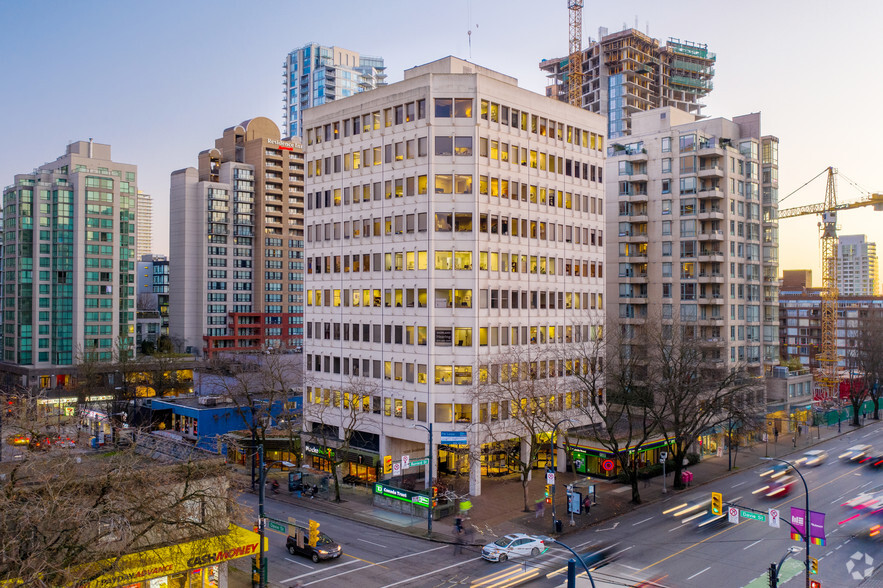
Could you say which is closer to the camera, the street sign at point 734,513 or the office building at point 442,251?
the street sign at point 734,513

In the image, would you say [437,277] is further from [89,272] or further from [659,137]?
[89,272]

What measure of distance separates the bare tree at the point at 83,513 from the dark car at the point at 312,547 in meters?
12.1

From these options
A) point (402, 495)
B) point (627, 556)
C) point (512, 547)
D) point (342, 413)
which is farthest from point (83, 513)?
point (342, 413)

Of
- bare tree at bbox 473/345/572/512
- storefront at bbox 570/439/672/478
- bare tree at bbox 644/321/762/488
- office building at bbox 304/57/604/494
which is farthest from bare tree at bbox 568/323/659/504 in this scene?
bare tree at bbox 473/345/572/512

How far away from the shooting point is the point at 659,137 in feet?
292

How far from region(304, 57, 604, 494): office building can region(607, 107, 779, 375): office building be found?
1606 centimetres

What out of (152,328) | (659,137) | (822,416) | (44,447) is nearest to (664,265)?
(659,137)

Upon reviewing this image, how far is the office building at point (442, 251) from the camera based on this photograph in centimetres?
6312

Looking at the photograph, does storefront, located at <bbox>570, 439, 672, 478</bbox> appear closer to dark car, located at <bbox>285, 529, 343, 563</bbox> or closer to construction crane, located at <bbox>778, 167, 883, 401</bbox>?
dark car, located at <bbox>285, 529, 343, 563</bbox>

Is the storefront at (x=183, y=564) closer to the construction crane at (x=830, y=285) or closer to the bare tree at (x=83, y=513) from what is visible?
the bare tree at (x=83, y=513)

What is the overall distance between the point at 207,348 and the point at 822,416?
127 metres

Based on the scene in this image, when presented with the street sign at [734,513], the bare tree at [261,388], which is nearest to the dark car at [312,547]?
the bare tree at [261,388]

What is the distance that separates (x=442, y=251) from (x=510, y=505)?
23.2 m

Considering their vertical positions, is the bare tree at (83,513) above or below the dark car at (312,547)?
above
